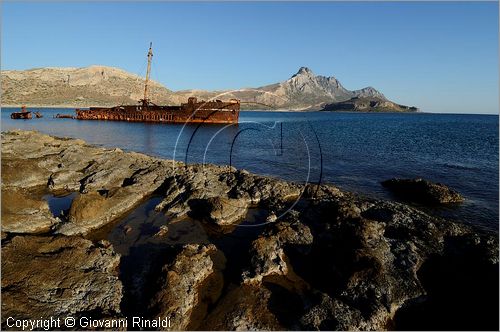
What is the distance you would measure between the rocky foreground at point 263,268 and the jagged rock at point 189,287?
1.5 inches

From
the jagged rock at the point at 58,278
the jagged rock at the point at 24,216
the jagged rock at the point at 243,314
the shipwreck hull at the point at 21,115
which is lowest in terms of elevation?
the jagged rock at the point at 243,314

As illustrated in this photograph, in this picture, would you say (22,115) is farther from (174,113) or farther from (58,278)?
(58,278)

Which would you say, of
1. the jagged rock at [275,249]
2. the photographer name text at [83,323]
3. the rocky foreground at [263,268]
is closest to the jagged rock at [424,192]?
the rocky foreground at [263,268]

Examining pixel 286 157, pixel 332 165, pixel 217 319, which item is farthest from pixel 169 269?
pixel 286 157

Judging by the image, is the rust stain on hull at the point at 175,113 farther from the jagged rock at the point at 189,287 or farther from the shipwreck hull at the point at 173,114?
the jagged rock at the point at 189,287

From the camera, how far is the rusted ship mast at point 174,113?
295 ft

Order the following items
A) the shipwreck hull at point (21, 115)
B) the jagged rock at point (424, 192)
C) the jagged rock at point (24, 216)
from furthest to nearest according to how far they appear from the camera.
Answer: the shipwreck hull at point (21, 115) < the jagged rock at point (424, 192) < the jagged rock at point (24, 216)

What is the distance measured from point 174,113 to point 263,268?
91138 millimetres

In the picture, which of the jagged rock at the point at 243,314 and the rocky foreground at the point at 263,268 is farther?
the rocky foreground at the point at 263,268

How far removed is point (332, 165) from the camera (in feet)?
110

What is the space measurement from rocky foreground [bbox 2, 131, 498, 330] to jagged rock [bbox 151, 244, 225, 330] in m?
0.04

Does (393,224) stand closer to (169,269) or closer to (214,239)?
(214,239)

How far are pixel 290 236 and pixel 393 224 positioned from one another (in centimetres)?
508

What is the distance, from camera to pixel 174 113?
96.5 metres
